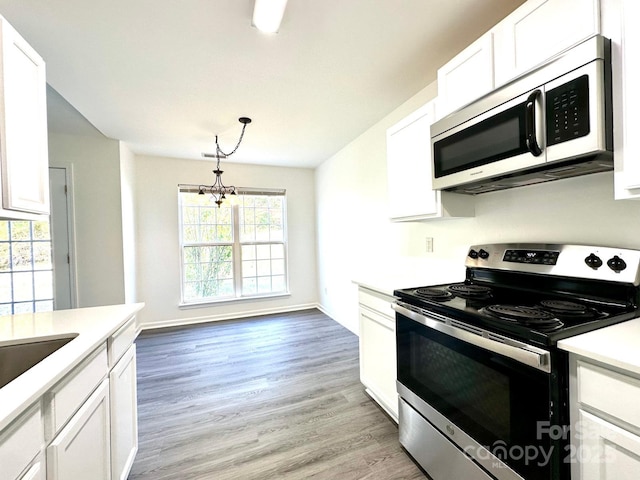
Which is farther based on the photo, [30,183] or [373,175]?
[373,175]

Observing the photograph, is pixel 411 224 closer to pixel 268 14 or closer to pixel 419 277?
pixel 419 277

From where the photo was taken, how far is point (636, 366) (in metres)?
0.73

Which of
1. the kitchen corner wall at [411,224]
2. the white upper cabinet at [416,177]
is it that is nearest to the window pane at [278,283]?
the kitchen corner wall at [411,224]

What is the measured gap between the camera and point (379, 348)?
1961 millimetres

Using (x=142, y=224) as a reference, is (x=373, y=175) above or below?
above

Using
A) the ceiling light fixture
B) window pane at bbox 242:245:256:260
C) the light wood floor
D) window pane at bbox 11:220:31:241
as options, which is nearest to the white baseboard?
the light wood floor

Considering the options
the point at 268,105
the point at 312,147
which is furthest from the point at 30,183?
the point at 312,147

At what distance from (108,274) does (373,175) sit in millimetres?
3353

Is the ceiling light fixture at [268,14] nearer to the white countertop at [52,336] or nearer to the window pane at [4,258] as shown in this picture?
the white countertop at [52,336]

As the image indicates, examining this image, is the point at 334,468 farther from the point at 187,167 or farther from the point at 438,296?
the point at 187,167

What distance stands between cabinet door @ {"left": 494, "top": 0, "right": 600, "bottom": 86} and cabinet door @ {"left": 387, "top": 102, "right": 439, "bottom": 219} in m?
0.50

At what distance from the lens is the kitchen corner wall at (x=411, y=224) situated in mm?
1306

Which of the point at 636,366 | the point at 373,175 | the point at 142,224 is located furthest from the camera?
the point at 142,224

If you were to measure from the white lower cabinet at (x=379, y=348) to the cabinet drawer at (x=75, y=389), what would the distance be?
155 centimetres
